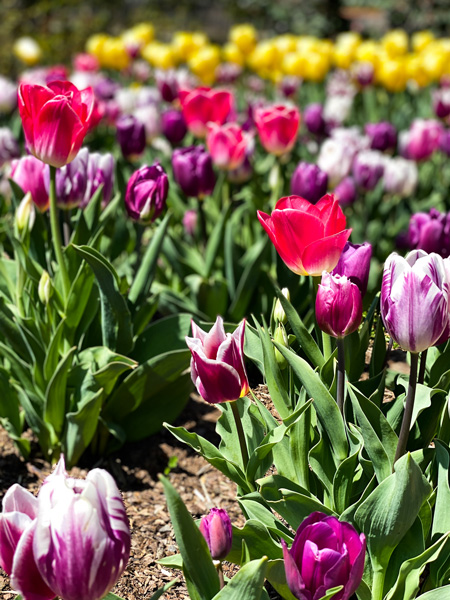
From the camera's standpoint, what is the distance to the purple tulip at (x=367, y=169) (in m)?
3.41

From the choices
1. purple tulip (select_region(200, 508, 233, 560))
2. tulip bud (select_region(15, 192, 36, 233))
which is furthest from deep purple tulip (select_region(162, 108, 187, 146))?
purple tulip (select_region(200, 508, 233, 560))

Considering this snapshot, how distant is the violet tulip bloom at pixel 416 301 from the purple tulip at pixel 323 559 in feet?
1.13

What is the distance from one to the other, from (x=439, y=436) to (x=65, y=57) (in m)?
9.44

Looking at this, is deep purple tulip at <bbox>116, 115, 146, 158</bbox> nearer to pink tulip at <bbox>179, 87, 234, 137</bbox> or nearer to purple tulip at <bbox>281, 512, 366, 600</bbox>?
pink tulip at <bbox>179, 87, 234, 137</bbox>

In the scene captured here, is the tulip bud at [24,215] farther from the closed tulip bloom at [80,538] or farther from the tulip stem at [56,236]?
the closed tulip bloom at [80,538]

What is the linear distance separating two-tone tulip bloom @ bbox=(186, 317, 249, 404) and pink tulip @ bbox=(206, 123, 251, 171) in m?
1.75

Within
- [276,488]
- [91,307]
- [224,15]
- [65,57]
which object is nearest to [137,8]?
[224,15]

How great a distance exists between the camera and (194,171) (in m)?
2.78

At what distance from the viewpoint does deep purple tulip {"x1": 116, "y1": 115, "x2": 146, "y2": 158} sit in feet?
10.1

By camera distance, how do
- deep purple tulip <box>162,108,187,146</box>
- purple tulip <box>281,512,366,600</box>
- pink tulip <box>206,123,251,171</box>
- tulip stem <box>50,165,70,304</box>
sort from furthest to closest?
deep purple tulip <box>162,108,187,146</box>
pink tulip <box>206,123,251,171</box>
tulip stem <box>50,165,70,304</box>
purple tulip <box>281,512,366,600</box>

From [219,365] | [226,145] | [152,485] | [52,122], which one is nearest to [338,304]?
[219,365]

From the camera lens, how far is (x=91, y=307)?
2264 millimetres

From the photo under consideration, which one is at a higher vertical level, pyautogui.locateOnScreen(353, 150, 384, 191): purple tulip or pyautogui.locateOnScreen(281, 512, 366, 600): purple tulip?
pyautogui.locateOnScreen(281, 512, 366, 600): purple tulip

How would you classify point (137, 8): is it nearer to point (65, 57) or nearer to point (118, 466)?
point (65, 57)
